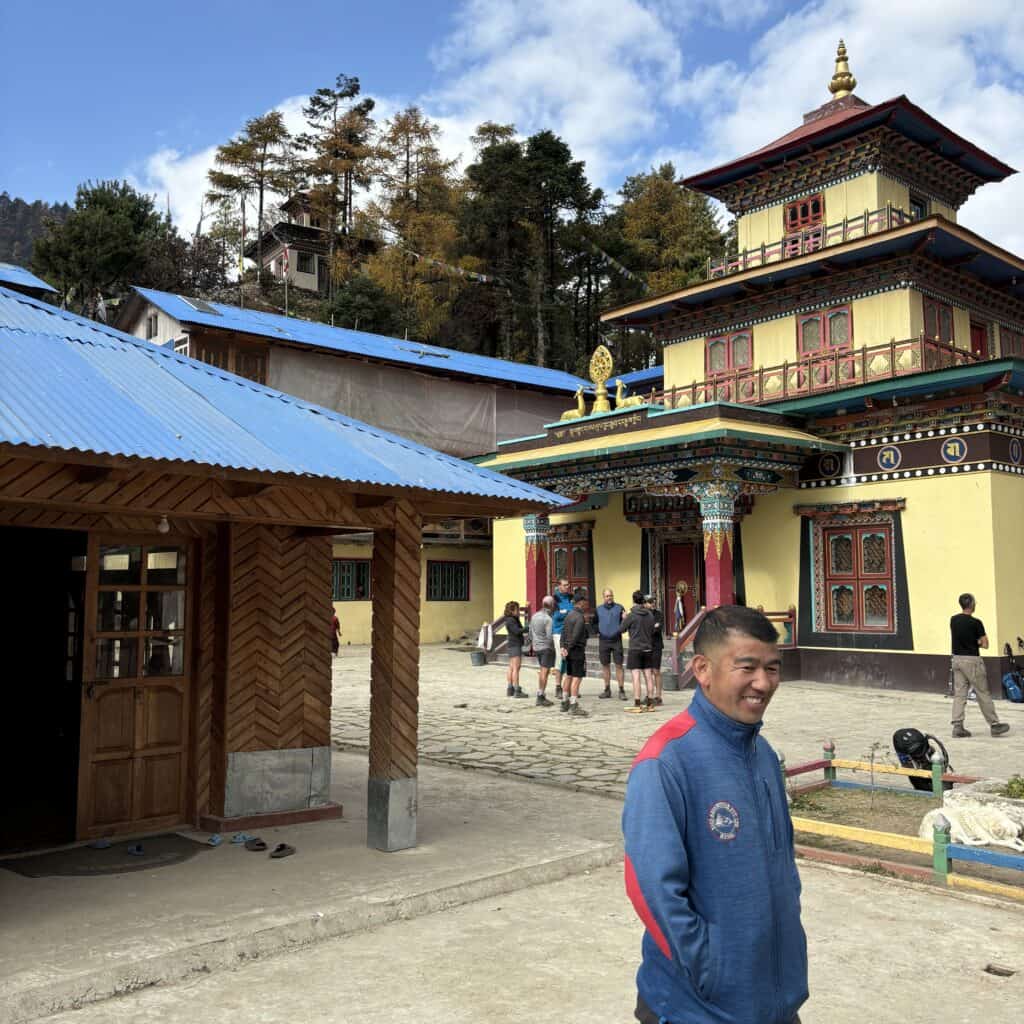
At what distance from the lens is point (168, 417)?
6.00m

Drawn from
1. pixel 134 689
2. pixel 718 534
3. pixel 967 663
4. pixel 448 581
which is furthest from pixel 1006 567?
pixel 448 581

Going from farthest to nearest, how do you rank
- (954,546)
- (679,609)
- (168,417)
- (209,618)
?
(679,609)
(954,546)
(209,618)
(168,417)

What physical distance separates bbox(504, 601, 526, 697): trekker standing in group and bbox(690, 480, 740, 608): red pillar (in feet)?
15.8

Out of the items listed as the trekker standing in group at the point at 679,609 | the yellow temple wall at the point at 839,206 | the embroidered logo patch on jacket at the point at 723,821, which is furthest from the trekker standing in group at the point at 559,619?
the embroidered logo patch on jacket at the point at 723,821

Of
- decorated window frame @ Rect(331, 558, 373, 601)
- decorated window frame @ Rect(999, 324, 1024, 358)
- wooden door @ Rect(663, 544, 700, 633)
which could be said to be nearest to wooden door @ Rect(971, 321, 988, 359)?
decorated window frame @ Rect(999, 324, 1024, 358)

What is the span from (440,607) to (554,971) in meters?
25.7

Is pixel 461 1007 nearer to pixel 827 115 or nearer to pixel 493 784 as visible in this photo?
pixel 493 784

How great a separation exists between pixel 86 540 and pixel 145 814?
7.01 ft

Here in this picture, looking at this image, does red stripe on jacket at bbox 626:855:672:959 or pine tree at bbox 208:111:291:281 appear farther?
pine tree at bbox 208:111:291:281

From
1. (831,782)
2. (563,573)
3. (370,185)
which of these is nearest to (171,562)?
(831,782)

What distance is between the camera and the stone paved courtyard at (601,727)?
10.5 metres

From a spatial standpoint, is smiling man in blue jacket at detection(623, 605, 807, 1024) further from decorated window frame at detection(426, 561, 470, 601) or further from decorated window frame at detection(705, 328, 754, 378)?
decorated window frame at detection(426, 561, 470, 601)

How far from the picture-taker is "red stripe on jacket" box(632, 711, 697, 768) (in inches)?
98.3

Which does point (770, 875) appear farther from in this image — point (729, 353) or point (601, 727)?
point (729, 353)
